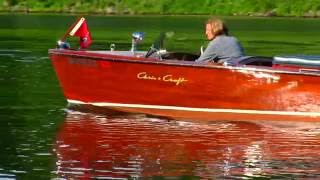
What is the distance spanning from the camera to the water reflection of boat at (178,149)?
13695 mm

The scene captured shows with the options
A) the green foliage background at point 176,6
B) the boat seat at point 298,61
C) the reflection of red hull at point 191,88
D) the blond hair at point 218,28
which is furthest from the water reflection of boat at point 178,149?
the green foliage background at point 176,6

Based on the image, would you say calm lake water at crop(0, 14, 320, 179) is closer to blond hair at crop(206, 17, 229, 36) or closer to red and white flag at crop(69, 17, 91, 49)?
red and white flag at crop(69, 17, 91, 49)

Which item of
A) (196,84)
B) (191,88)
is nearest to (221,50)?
(196,84)

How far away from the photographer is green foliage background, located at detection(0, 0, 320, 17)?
98.9m

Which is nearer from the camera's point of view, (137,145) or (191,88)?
(137,145)

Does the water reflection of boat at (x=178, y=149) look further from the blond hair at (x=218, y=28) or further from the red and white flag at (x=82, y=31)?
the blond hair at (x=218, y=28)

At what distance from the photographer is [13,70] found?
1117 inches

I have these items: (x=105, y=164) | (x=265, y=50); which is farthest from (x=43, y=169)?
(x=265, y=50)

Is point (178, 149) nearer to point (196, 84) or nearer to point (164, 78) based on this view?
point (196, 84)

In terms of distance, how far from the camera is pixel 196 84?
1798 centimetres

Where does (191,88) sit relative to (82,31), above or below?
below

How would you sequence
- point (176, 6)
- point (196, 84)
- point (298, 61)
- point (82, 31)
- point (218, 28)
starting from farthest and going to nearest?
point (176, 6), point (82, 31), point (218, 28), point (196, 84), point (298, 61)

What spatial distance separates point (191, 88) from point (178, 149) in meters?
2.83

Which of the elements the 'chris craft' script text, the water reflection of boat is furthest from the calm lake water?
the 'chris craft' script text
